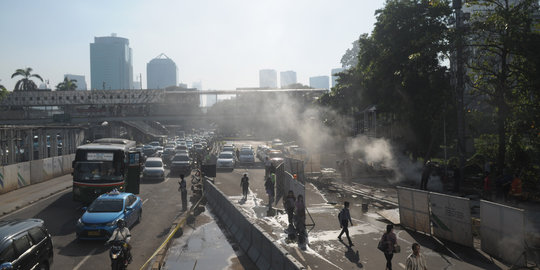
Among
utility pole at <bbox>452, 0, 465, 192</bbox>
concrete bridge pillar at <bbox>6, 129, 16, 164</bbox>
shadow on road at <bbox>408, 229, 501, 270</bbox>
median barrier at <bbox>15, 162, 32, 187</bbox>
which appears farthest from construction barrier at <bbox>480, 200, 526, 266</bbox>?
median barrier at <bbox>15, 162, 32, 187</bbox>

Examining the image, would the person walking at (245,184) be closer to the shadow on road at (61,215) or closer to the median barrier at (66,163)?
the shadow on road at (61,215)

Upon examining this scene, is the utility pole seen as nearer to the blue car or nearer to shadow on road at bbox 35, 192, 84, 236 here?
the blue car

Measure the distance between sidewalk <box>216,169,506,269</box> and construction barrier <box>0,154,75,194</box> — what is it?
14491 mm

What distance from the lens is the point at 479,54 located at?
71.6 ft

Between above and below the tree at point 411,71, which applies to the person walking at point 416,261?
below

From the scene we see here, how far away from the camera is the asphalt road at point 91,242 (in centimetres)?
1217

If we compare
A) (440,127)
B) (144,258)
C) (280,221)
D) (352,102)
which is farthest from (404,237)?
(352,102)

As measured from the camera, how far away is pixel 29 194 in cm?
2459

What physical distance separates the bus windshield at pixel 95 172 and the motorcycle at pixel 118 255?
31.3 ft

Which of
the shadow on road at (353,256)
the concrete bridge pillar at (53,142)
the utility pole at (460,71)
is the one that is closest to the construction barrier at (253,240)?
the shadow on road at (353,256)

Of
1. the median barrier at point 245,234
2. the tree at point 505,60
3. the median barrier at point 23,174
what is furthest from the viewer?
the median barrier at point 23,174

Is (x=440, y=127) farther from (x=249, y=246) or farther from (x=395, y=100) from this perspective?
(x=249, y=246)

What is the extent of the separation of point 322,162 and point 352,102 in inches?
392

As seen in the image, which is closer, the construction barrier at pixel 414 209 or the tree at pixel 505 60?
the construction barrier at pixel 414 209
